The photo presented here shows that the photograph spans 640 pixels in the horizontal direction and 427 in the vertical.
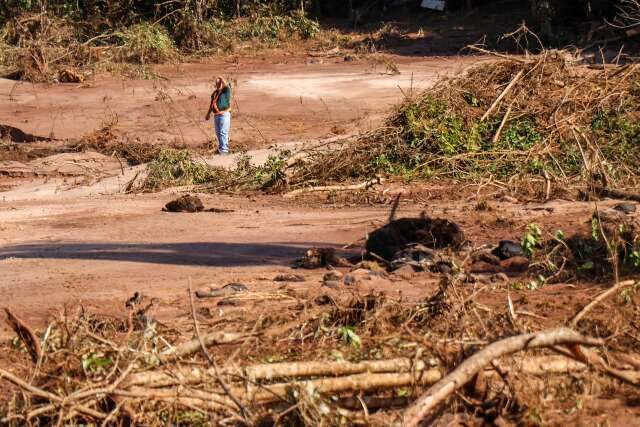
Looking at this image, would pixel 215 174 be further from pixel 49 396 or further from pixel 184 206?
pixel 49 396

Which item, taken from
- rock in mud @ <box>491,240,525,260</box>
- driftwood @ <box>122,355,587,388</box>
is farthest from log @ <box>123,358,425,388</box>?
rock in mud @ <box>491,240,525,260</box>

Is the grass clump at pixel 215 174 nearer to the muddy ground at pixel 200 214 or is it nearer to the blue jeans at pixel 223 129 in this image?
the muddy ground at pixel 200 214

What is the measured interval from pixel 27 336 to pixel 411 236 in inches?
154

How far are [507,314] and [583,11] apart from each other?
18744 millimetres

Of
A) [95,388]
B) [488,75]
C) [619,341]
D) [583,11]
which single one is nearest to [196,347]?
[95,388]

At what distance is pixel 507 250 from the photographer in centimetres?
824

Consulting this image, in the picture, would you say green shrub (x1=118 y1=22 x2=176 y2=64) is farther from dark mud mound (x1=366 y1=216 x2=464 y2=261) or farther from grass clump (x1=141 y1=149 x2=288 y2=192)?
dark mud mound (x1=366 y1=216 x2=464 y2=261)

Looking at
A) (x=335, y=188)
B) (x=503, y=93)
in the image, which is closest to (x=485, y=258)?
(x=335, y=188)

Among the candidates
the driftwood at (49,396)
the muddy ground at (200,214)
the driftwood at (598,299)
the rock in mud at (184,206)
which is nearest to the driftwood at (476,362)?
the muddy ground at (200,214)

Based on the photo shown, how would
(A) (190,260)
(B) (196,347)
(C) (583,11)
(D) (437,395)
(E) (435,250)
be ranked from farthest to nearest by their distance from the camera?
(C) (583,11), (A) (190,260), (E) (435,250), (B) (196,347), (D) (437,395)

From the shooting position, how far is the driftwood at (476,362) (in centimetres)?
456

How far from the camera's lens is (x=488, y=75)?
14062 mm

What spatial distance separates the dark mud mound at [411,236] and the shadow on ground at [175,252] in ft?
2.46

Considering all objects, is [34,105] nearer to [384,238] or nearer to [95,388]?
[384,238]
